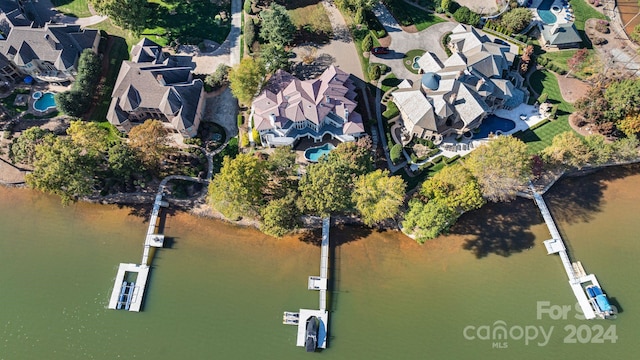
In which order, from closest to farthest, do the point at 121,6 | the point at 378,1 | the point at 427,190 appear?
1. the point at 427,190
2. the point at 121,6
3. the point at 378,1

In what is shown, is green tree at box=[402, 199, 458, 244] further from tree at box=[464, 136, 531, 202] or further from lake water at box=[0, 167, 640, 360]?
tree at box=[464, 136, 531, 202]

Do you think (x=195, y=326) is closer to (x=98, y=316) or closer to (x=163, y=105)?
(x=98, y=316)

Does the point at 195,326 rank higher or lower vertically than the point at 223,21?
lower

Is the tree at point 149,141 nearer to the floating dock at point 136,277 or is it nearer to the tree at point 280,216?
the floating dock at point 136,277

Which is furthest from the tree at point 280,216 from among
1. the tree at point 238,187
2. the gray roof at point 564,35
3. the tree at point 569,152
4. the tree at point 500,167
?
the gray roof at point 564,35

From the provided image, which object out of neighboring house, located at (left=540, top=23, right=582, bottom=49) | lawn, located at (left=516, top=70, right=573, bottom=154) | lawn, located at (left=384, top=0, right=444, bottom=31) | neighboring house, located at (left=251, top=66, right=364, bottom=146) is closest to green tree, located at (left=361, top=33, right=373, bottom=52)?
lawn, located at (left=384, top=0, right=444, bottom=31)

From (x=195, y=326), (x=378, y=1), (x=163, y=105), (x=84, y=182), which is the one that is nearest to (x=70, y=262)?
(x=84, y=182)
